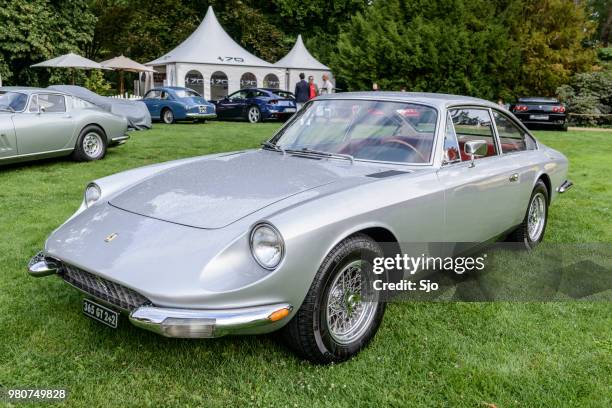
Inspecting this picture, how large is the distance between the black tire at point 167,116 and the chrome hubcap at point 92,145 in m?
8.93

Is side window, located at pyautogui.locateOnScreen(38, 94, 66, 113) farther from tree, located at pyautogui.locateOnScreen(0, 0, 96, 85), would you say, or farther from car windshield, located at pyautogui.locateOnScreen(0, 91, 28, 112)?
tree, located at pyautogui.locateOnScreen(0, 0, 96, 85)

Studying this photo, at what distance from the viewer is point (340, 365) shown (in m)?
2.93

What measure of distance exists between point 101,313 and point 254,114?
18.0m

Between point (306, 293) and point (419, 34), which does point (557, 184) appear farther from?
point (419, 34)

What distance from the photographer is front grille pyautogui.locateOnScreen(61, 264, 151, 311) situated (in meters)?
2.62

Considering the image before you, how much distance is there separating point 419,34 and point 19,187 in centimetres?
2057

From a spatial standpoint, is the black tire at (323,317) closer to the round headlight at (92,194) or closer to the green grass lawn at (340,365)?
the green grass lawn at (340,365)

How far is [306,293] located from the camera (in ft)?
8.82

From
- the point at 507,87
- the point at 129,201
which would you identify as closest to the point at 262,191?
the point at 129,201

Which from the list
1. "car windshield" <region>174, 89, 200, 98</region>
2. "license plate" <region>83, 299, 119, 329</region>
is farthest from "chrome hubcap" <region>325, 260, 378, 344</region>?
"car windshield" <region>174, 89, 200, 98</region>

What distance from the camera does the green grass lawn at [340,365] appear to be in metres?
2.67

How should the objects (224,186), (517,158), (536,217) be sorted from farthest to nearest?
(536,217) → (517,158) → (224,186)

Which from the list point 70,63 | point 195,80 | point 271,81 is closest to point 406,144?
point 70,63

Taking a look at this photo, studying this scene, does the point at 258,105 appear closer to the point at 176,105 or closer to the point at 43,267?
the point at 176,105
